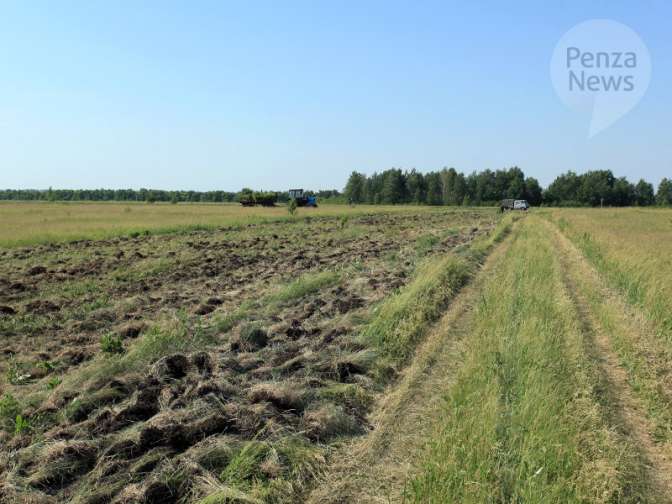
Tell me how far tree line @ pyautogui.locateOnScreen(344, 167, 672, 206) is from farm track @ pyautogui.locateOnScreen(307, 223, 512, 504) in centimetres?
11304

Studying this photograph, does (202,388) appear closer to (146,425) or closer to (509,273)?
(146,425)

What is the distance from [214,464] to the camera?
411 centimetres

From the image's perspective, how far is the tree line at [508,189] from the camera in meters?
116

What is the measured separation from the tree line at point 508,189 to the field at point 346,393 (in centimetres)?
11041

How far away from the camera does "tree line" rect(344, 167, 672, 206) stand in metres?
116

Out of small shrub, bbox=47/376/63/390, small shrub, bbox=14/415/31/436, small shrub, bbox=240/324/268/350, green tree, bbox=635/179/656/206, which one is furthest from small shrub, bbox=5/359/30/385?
green tree, bbox=635/179/656/206

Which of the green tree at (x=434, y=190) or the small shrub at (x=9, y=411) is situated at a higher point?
the green tree at (x=434, y=190)

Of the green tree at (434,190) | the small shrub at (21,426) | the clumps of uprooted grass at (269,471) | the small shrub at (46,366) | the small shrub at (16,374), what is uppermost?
the green tree at (434,190)

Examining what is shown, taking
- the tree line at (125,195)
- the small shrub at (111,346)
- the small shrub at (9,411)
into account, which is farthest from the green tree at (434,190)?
the small shrub at (9,411)

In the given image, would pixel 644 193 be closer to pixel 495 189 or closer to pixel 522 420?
pixel 495 189

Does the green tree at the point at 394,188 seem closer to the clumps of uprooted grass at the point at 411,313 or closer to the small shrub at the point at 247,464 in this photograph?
the clumps of uprooted grass at the point at 411,313

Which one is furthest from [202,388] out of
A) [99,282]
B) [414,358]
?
[99,282]

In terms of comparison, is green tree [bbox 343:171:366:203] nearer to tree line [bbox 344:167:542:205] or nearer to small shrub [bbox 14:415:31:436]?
tree line [bbox 344:167:542:205]

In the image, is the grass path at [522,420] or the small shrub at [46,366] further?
the small shrub at [46,366]
